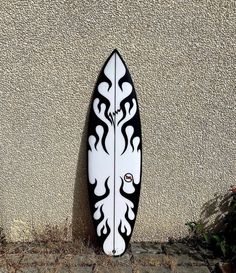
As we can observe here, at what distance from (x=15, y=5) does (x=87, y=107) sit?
93 cm

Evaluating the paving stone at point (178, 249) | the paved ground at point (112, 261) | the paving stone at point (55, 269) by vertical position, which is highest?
the paving stone at point (178, 249)

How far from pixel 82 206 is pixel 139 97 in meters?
1.04

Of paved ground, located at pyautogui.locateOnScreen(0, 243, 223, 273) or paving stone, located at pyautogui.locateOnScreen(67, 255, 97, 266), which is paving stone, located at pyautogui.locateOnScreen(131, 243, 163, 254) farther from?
paving stone, located at pyautogui.locateOnScreen(67, 255, 97, 266)

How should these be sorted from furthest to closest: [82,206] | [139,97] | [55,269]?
[82,206] < [139,97] < [55,269]

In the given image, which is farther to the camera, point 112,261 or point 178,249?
point 178,249

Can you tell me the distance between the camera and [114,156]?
134 inches

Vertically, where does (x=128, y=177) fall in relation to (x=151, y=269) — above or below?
above

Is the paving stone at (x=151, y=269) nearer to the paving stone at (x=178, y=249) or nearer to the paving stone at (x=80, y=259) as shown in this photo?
the paving stone at (x=178, y=249)

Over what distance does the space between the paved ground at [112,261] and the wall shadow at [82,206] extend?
17cm

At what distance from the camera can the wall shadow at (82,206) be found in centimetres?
349

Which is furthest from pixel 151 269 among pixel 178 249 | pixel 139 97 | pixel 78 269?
pixel 139 97

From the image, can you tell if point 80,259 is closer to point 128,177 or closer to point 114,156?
point 128,177

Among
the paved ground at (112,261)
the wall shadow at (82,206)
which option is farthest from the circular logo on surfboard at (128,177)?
the paved ground at (112,261)

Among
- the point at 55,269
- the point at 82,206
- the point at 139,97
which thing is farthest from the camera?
the point at 82,206
